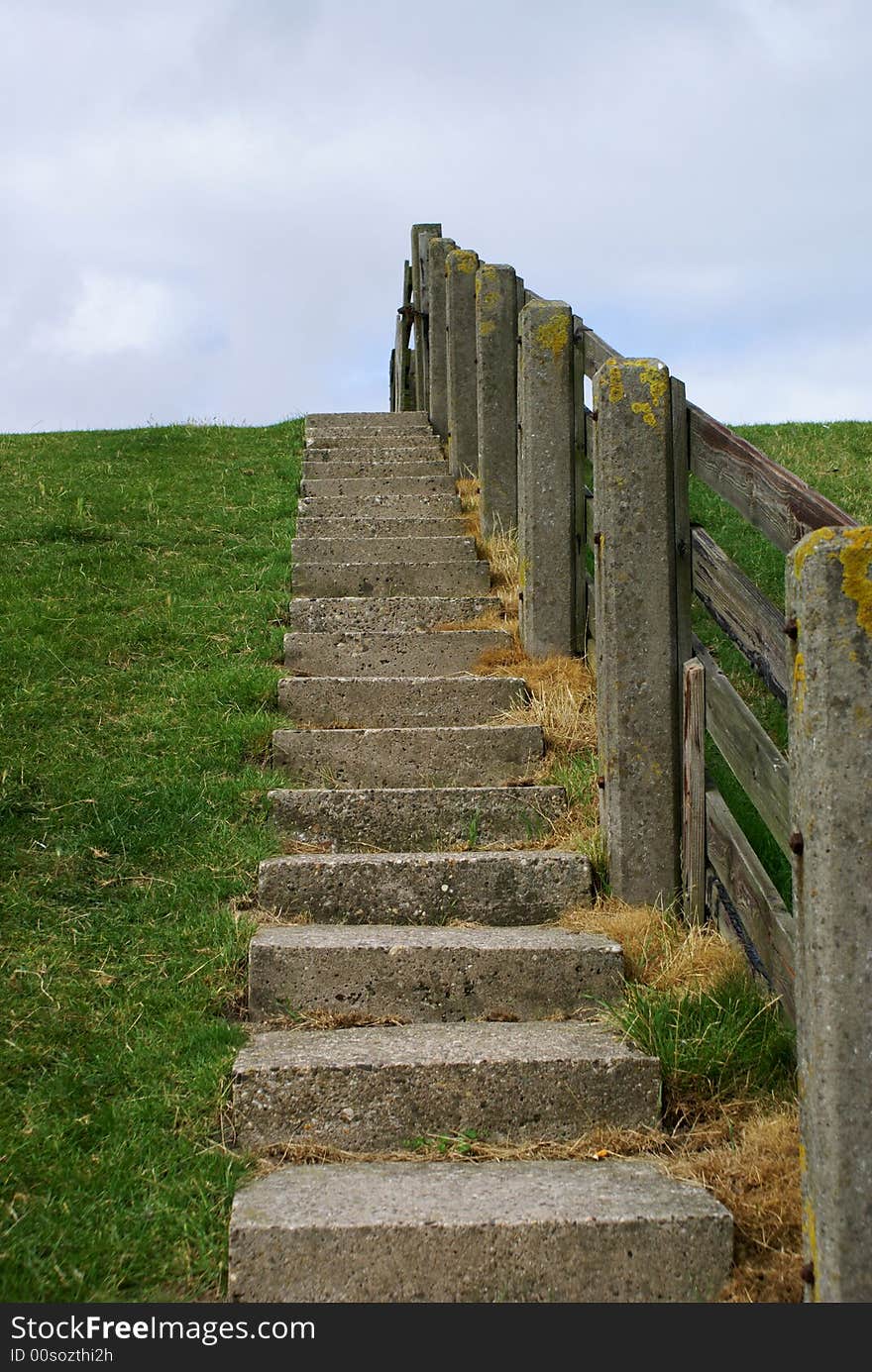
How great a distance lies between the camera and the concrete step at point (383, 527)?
27.4 ft

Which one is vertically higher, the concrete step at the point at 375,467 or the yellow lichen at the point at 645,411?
the concrete step at the point at 375,467

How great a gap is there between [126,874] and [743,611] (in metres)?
2.44

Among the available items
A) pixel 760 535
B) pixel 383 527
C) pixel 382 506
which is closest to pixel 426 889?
pixel 383 527

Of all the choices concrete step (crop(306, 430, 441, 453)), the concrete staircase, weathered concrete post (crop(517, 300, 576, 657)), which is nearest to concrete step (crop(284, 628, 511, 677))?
the concrete staircase

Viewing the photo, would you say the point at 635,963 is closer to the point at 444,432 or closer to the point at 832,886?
the point at 832,886

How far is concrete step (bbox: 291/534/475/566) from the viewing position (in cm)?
792

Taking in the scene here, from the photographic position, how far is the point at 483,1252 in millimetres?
3055

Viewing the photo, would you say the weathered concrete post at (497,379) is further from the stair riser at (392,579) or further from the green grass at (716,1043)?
the green grass at (716,1043)

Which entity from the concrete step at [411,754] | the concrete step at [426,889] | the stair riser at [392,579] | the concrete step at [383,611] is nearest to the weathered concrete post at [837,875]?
the concrete step at [426,889]

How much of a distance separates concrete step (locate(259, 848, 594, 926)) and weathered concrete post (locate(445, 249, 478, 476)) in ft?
16.6

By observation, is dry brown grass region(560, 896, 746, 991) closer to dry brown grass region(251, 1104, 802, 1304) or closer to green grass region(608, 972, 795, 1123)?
green grass region(608, 972, 795, 1123)

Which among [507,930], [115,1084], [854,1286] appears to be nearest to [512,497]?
[507,930]

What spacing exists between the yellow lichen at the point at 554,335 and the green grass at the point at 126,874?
6.83ft

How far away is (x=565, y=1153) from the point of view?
3.53 meters
